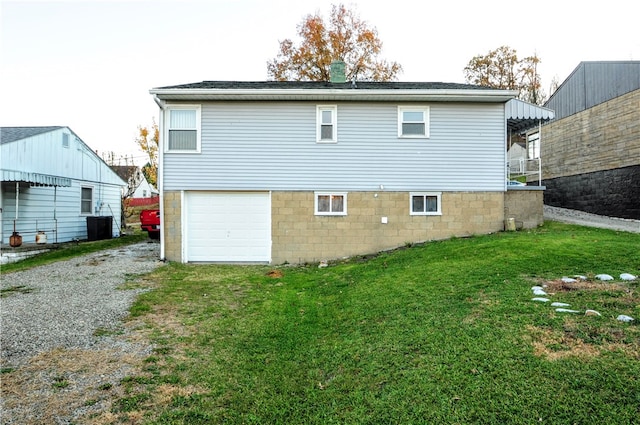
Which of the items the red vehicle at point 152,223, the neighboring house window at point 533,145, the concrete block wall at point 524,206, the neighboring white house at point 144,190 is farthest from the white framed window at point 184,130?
the neighboring white house at point 144,190

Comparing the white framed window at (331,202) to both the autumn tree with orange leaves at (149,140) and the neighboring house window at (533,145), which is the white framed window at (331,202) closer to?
the neighboring house window at (533,145)

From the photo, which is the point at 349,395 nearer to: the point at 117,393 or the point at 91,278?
the point at 117,393

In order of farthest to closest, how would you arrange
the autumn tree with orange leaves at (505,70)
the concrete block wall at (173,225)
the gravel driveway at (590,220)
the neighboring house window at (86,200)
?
1. the autumn tree with orange leaves at (505,70)
2. the neighboring house window at (86,200)
3. the gravel driveway at (590,220)
4. the concrete block wall at (173,225)

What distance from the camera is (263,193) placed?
11008 mm

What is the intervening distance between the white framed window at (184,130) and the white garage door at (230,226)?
1.40 metres

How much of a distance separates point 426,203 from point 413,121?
2.41 m

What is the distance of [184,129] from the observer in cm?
1085

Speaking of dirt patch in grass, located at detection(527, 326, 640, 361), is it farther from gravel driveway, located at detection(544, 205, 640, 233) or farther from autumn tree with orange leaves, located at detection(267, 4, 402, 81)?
autumn tree with orange leaves, located at detection(267, 4, 402, 81)

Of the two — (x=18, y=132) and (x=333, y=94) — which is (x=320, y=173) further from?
(x=18, y=132)

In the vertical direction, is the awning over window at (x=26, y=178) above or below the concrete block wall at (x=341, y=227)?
above

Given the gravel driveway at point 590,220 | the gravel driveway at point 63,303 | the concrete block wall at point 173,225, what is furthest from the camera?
the gravel driveway at point 590,220

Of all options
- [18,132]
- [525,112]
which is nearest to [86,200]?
[18,132]

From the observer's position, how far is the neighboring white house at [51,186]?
12586 mm

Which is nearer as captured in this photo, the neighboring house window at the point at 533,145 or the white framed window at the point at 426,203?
the white framed window at the point at 426,203
